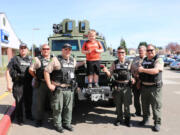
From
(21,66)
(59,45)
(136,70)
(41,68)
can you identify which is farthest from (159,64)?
(59,45)

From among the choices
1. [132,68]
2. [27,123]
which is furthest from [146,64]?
[27,123]

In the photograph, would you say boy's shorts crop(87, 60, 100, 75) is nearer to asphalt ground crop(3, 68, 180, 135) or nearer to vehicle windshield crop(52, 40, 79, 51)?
asphalt ground crop(3, 68, 180, 135)

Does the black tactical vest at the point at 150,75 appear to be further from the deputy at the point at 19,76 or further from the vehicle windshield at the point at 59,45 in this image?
the vehicle windshield at the point at 59,45

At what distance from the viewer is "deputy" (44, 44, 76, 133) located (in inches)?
151

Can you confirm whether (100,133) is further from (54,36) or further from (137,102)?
(54,36)

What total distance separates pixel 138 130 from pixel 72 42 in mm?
3670

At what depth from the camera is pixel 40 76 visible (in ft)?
13.8

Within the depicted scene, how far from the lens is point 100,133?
387 cm

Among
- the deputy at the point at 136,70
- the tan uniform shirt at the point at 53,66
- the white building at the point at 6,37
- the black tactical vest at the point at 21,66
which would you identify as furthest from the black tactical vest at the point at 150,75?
the white building at the point at 6,37

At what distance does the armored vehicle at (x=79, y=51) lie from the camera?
4141mm

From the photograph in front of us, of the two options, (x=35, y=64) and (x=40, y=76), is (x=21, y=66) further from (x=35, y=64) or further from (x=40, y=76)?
(x=40, y=76)

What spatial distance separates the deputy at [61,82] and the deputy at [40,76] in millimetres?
372

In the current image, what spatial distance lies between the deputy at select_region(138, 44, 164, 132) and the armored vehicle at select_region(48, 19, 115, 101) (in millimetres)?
828

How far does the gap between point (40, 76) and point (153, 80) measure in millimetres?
2471
